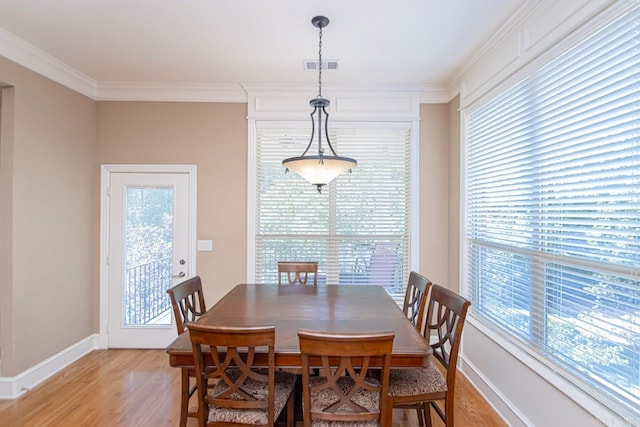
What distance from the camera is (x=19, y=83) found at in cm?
269

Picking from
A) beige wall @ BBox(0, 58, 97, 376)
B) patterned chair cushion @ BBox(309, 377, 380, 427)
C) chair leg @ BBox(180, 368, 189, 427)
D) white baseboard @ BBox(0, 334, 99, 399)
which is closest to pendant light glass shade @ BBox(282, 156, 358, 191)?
patterned chair cushion @ BBox(309, 377, 380, 427)

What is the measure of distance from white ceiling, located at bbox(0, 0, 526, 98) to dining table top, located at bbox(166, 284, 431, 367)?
204 centimetres

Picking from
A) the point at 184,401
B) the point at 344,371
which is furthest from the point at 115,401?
the point at 344,371

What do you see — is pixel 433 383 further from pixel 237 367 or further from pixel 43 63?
pixel 43 63

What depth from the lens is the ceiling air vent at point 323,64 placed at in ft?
9.61

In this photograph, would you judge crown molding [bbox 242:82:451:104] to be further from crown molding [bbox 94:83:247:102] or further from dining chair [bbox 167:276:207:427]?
dining chair [bbox 167:276:207:427]

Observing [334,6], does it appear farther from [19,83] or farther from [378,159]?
[19,83]

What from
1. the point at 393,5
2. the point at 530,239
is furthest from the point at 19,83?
the point at 530,239

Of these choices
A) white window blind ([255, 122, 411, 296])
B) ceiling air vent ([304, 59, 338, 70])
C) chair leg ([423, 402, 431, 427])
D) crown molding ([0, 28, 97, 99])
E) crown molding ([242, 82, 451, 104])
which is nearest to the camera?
chair leg ([423, 402, 431, 427])

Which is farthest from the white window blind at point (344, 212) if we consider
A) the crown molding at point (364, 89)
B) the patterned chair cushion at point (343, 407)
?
the patterned chair cushion at point (343, 407)

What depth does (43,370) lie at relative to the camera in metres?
2.87

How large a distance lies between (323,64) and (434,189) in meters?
1.76

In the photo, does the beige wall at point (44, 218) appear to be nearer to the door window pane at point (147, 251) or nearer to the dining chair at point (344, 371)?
the door window pane at point (147, 251)

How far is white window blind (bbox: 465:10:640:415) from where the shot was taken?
55.9 inches
